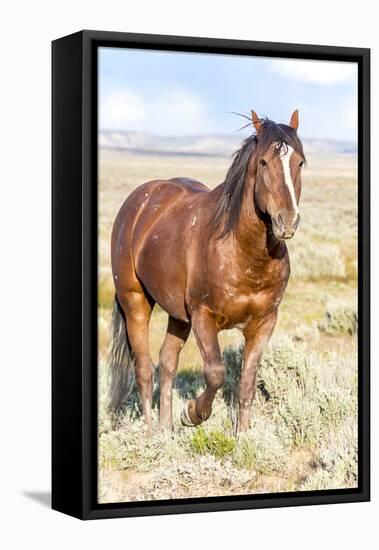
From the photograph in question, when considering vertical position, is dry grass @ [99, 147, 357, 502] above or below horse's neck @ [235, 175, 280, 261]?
below

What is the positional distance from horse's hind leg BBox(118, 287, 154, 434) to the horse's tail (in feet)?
0.34

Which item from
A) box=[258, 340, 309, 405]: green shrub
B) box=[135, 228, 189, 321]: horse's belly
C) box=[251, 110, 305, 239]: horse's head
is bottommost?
box=[258, 340, 309, 405]: green shrub

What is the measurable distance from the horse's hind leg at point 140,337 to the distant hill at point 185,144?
1.20 metres

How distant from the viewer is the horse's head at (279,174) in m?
10.2

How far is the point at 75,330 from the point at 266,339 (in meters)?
1.59

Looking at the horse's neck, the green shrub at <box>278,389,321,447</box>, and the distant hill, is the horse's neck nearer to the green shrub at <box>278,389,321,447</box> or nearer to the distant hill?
the distant hill

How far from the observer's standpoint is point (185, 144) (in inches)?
590

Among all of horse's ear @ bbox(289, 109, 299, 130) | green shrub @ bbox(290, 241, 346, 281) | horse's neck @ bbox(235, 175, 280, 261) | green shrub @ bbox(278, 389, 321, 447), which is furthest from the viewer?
green shrub @ bbox(290, 241, 346, 281)

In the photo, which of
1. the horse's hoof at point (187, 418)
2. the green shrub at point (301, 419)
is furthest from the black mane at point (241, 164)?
the green shrub at point (301, 419)

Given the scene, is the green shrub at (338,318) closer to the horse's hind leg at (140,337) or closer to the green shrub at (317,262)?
the green shrub at (317,262)

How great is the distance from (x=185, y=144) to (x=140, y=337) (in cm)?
392

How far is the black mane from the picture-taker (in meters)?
10.5

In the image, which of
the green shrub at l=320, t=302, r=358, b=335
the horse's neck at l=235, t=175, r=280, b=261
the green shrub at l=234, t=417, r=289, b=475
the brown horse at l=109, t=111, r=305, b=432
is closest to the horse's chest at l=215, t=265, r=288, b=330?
the brown horse at l=109, t=111, r=305, b=432

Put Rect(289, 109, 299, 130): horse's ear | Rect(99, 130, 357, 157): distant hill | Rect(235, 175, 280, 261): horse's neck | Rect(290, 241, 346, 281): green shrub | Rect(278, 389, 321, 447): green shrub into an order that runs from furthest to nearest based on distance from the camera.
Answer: Rect(290, 241, 346, 281): green shrub
Rect(99, 130, 357, 157): distant hill
Rect(278, 389, 321, 447): green shrub
Rect(289, 109, 299, 130): horse's ear
Rect(235, 175, 280, 261): horse's neck
